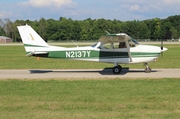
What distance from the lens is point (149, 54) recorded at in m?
16.3

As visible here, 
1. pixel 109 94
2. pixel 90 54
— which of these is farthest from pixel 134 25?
pixel 109 94

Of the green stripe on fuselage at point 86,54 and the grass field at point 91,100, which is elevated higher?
the green stripe on fuselage at point 86,54

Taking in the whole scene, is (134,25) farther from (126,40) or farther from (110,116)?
(110,116)

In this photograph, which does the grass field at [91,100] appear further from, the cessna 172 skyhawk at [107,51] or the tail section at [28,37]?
the tail section at [28,37]

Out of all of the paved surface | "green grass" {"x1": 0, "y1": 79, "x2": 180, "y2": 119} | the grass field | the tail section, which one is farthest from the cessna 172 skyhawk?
the grass field

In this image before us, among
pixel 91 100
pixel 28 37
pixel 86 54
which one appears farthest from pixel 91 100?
pixel 28 37

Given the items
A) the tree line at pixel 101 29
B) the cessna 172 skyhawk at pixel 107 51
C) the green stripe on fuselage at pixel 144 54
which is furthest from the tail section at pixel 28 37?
the tree line at pixel 101 29

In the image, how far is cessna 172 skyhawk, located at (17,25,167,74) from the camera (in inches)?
643

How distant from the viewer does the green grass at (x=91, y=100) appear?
751 cm

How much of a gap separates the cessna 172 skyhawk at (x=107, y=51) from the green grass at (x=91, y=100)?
12.7 ft

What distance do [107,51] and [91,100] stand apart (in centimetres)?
786

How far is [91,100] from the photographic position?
9.09m

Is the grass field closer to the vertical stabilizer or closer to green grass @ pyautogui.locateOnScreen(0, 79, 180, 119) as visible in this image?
green grass @ pyautogui.locateOnScreen(0, 79, 180, 119)

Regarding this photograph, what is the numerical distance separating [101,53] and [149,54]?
2.55 m
